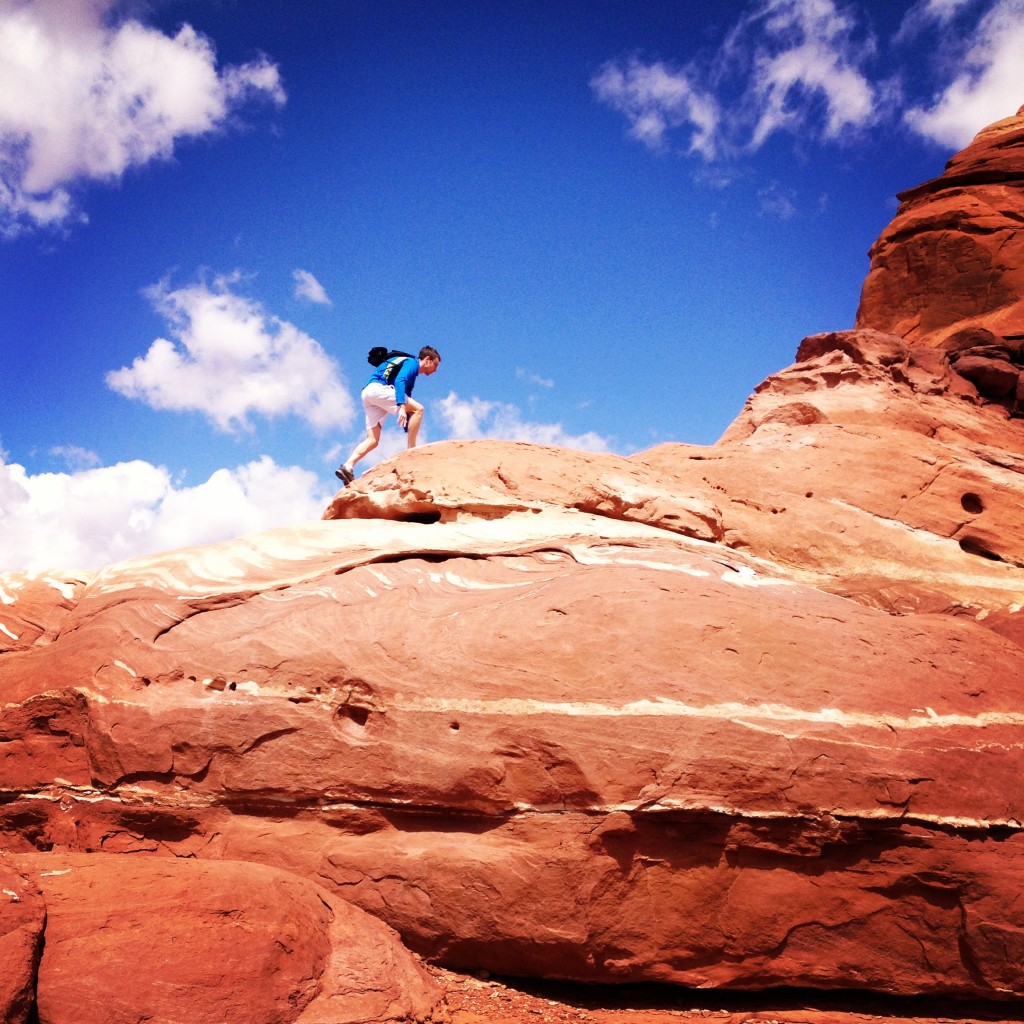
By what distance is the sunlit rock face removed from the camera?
14.6 m

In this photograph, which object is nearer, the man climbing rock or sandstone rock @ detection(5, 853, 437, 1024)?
sandstone rock @ detection(5, 853, 437, 1024)

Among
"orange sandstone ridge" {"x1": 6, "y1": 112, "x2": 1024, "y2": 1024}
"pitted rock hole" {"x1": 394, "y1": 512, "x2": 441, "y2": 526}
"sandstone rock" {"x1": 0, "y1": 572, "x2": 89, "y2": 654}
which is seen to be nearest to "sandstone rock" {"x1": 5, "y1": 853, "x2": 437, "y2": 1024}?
"orange sandstone ridge" {"x1": 6, "y1": 112, "x2": 1024, "y2": 1024}

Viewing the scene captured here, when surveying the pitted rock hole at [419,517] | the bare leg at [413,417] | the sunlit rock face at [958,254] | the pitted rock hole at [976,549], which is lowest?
the pitted rock hole at [419,517]

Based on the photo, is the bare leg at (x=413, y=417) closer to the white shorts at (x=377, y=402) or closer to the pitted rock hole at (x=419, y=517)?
the white shorts at (x=377, y=402)

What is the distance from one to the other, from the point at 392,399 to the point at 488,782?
5822 mm

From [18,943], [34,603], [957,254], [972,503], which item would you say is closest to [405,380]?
[34,603]

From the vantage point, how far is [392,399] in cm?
940

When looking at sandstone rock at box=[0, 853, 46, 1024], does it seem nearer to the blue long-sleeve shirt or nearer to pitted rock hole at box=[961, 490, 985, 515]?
the blue long-sleeve shirt

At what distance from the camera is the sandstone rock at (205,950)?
330 centimetres

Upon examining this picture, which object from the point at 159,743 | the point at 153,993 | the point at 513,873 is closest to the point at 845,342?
the point at 513,873

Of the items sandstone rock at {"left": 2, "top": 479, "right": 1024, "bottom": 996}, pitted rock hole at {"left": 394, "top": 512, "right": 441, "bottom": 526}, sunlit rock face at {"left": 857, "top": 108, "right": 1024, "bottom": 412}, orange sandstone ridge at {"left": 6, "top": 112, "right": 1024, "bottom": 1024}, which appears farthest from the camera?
sunlit rock face at {"left": 857, "top": 108, "right": 1024, "bottom": 412}

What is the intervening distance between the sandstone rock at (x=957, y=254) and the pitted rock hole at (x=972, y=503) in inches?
283

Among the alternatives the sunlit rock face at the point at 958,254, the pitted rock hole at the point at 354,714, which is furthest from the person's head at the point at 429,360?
the sunlit rock face at the point at 958,254

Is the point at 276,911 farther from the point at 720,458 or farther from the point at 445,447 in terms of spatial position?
the point at 720,458
